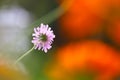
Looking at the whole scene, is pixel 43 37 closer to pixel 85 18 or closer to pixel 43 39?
pixel 43 39

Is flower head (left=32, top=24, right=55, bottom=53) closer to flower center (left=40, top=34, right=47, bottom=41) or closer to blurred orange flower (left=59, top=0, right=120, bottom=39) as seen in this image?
flower center (left=40, top=34, right=47, bottom=41)

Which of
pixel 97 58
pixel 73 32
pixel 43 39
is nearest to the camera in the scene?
pixel 43 39

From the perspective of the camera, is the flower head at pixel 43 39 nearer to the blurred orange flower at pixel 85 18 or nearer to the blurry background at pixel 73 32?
the blurry background at pixel 73 32

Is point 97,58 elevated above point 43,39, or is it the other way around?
point 97,58

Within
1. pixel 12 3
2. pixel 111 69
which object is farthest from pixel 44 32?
pixel 12 3

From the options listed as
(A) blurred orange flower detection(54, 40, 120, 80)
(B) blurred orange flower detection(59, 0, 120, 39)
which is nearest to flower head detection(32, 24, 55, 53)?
(A) blurred orange flower detection(54, 40, 120, 80)

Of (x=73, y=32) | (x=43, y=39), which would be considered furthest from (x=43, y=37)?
(x=73, y=32)

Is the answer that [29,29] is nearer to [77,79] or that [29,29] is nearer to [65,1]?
[77,79]

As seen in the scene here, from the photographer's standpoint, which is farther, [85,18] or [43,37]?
[85,18]
